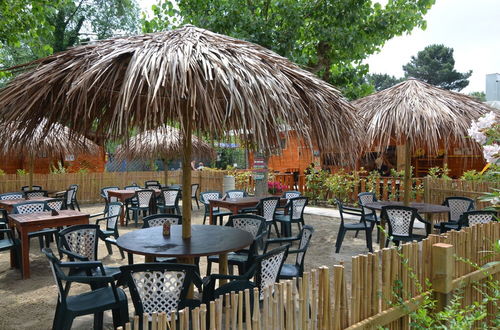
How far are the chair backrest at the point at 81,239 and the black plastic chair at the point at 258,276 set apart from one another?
6.12 ft

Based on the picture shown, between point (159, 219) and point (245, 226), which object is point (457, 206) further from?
point (159, 219)

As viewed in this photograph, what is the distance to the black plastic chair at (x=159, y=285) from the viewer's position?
2961 mm

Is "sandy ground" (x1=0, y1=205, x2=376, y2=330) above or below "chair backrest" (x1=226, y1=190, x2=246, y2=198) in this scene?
below

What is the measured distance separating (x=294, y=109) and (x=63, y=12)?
20.4m

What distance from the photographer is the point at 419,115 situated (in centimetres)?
616

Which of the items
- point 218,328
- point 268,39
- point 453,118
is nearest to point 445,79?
point 268,39

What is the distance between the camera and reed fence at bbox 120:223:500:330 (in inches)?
89.9

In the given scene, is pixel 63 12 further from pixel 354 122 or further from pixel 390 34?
pixel 354 122

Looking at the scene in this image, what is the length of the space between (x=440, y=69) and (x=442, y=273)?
42267mm

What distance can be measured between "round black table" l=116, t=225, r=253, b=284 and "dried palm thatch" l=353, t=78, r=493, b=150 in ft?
10.2

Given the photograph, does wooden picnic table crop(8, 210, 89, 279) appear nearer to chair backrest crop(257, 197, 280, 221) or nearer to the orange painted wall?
chair backrest crop(257, 197, 280, 221)

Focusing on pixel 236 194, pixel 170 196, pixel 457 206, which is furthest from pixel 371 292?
pixel 170 196

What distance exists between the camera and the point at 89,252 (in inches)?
185

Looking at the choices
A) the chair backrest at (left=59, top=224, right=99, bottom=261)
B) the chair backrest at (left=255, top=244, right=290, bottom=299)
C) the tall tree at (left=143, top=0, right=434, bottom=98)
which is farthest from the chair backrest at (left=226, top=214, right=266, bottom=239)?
the tall tree at (left=143, top=0, right=434, bottom=98)
